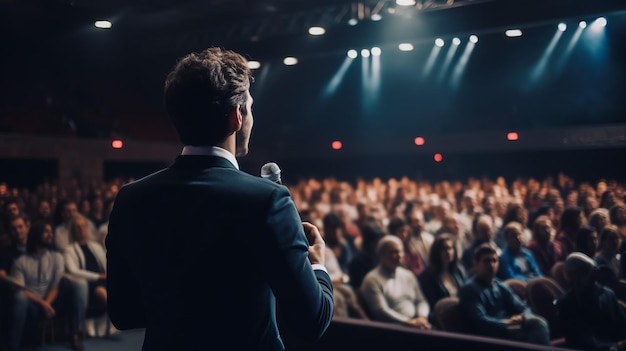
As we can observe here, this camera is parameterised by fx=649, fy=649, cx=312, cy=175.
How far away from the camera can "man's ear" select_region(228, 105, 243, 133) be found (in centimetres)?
118

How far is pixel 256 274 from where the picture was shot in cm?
112

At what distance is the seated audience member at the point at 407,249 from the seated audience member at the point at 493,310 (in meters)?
1.73

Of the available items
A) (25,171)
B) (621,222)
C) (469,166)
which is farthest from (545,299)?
(469,166)

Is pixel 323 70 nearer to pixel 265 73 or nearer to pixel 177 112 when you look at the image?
pixel 265 73

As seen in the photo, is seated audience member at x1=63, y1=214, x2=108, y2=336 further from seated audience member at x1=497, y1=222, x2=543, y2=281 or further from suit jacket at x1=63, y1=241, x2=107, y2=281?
seated audience member at x1=497, y1=222, x2=543, y2=281

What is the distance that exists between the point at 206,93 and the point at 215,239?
0.26 metres

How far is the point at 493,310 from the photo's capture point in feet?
14.4

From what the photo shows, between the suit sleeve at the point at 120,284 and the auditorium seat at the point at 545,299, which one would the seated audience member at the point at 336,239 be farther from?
the suit sleeve at the point at 120,284

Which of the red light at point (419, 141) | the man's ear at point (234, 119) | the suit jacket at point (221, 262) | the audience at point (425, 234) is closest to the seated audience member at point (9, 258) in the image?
the audience at point (425, 234)

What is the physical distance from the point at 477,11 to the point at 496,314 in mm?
3515

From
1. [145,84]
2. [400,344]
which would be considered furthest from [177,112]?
[145,84]

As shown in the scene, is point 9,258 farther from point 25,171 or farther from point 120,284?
point 25,171

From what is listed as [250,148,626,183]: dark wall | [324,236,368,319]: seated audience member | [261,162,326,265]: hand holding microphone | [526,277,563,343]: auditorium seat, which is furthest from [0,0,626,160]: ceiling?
[261,162,326,265]: hand holding microphone

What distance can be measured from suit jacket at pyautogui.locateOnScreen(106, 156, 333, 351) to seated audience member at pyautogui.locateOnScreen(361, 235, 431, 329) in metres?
3.70
